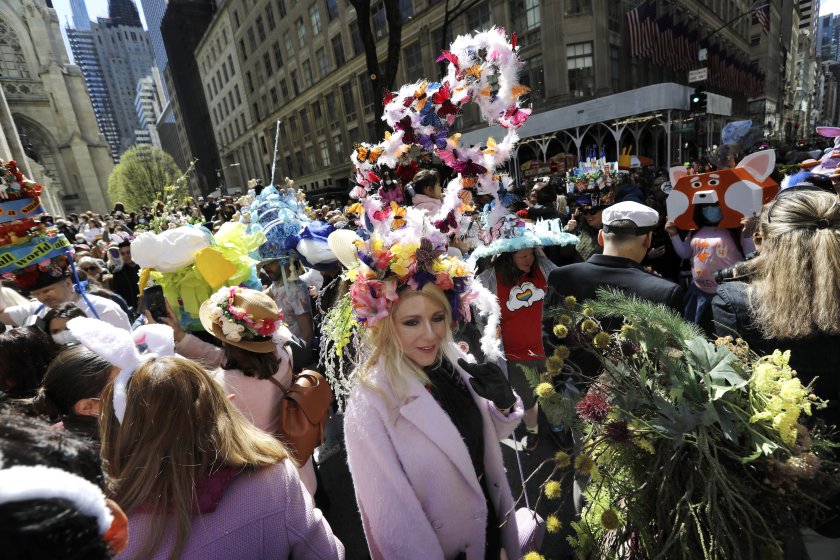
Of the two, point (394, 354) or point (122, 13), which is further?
point (122, 13)

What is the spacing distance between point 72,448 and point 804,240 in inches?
89.2

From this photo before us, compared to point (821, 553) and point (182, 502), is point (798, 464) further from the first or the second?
point (182, 502)

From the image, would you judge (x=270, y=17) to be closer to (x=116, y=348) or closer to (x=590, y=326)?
(x=116, y=348)

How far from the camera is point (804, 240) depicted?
4.95 feet

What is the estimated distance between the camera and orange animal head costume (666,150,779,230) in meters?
2.81

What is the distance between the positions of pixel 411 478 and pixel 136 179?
42869 mm

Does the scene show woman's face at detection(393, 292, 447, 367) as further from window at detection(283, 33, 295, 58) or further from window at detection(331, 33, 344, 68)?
window at detection(283, 33, 295, 58)

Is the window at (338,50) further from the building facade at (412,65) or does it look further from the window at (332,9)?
the window at (332,9)

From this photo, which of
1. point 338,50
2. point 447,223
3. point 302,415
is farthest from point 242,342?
point 338,50

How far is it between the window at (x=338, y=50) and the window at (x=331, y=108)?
2.67m

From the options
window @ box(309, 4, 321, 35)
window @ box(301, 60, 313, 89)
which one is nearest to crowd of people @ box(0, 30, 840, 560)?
window @ box(309, 4, 321, 35)

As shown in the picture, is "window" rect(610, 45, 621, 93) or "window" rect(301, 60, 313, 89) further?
"window" rect(301, 60, 313, 89)

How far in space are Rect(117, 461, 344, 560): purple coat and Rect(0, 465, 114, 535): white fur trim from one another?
2.18 feet

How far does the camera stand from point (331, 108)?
33.1m
